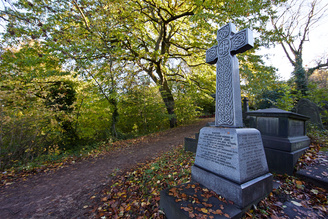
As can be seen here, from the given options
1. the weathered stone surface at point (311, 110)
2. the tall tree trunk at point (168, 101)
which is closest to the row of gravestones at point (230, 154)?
the weathered stone surface at point (311, 110)

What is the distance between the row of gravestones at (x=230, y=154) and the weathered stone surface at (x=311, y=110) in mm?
4022

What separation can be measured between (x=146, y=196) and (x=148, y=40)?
996 cm

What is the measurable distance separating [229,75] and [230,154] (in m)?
1.54

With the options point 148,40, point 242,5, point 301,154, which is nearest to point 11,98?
point 148,40

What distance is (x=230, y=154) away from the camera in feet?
7.91

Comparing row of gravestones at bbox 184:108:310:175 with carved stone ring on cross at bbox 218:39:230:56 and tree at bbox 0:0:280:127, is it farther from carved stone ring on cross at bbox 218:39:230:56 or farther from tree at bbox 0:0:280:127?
tree at bbox 0:0:280:127

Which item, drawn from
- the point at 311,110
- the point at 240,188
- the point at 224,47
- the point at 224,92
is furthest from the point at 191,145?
the point at 311,110

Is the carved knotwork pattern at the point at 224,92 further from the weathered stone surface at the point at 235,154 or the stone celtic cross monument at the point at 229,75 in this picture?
the weathered stone surface at the point at 235,154

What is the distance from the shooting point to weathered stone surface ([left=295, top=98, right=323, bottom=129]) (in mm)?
6102

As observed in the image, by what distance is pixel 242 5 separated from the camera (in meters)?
6.30

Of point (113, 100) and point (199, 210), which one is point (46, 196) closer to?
point (199, 210)

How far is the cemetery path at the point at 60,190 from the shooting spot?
288 centimetres

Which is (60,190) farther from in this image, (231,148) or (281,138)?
(281,138)

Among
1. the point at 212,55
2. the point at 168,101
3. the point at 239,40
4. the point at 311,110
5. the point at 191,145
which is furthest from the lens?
the point at 168,101
